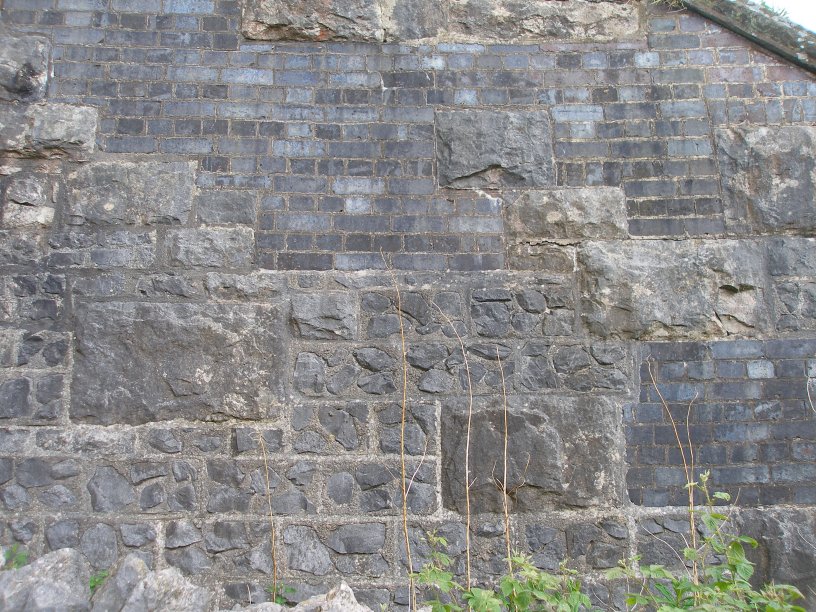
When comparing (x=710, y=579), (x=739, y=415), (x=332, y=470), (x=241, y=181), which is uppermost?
(x=241, y=181)

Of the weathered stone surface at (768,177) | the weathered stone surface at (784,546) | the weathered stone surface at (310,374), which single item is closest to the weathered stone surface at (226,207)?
the weathered stone surface at (310,374)

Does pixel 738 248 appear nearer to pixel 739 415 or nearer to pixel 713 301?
pixel 713 301

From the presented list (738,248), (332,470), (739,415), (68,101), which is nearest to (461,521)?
(332,470)

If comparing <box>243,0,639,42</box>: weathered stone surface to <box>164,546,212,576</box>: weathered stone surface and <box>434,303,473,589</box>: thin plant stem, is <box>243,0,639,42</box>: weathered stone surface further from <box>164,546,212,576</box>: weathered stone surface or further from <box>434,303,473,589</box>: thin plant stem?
<box>164,546,212,576</box>: weathered stone surface

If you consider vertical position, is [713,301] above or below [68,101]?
below

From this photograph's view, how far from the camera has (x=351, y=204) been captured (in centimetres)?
392

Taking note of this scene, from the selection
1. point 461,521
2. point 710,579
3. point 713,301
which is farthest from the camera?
point 713,301

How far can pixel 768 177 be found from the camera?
3998 mm

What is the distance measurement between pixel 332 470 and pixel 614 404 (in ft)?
4.58

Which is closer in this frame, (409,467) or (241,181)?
(409,467)

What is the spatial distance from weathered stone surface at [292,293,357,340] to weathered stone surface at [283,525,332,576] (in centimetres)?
92

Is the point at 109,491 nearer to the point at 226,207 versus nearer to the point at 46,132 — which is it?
the point at 226,207

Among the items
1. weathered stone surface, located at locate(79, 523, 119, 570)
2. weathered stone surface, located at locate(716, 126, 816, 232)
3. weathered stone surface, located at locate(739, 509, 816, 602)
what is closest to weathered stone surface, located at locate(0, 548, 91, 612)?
weathered stone surface, located at locate(79, 523, 119, 570)

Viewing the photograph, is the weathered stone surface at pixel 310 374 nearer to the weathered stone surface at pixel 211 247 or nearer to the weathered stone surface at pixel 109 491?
the weathered stone surface at pixel 211 247
